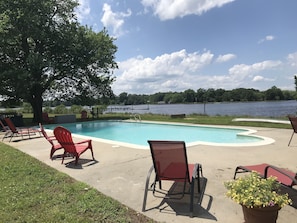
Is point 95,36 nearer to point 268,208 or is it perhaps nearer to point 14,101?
point 14,101

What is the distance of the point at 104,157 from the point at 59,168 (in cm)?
125

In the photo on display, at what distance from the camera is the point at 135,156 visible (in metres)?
Result: 6.49

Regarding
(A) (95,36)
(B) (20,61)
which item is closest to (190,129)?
(A) (95,36)

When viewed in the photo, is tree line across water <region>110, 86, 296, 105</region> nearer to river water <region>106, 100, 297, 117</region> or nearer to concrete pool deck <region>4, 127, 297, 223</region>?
river water <region>106, 100, 297, 117</region>

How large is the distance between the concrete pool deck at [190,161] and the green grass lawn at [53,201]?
0.79ft

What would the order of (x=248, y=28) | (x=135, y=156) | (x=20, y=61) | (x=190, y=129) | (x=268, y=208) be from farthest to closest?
(x=20, y=61)
(x=248, y=28)
(x=190, y=129)
(x=135, y=156)
(x=268, y=208)

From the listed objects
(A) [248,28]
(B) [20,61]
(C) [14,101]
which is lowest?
(C) [14,101]

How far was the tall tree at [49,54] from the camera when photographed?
1742 centimetres

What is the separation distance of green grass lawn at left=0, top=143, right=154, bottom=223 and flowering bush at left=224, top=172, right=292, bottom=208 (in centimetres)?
120

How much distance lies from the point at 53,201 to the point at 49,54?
18953mm

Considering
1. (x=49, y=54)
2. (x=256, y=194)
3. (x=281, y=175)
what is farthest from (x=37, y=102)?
(x=256, y=194)

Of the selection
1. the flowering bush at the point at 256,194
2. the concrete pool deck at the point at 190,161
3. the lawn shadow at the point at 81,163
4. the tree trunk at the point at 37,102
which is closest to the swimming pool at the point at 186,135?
the concrete pool deck at the point at 190,161

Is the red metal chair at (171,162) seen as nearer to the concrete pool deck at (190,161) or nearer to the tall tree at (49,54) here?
the concrete pool deck at (190,161)

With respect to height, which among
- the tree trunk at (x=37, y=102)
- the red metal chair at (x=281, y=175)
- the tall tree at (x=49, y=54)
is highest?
the tall tree at (x=49, y=54)
